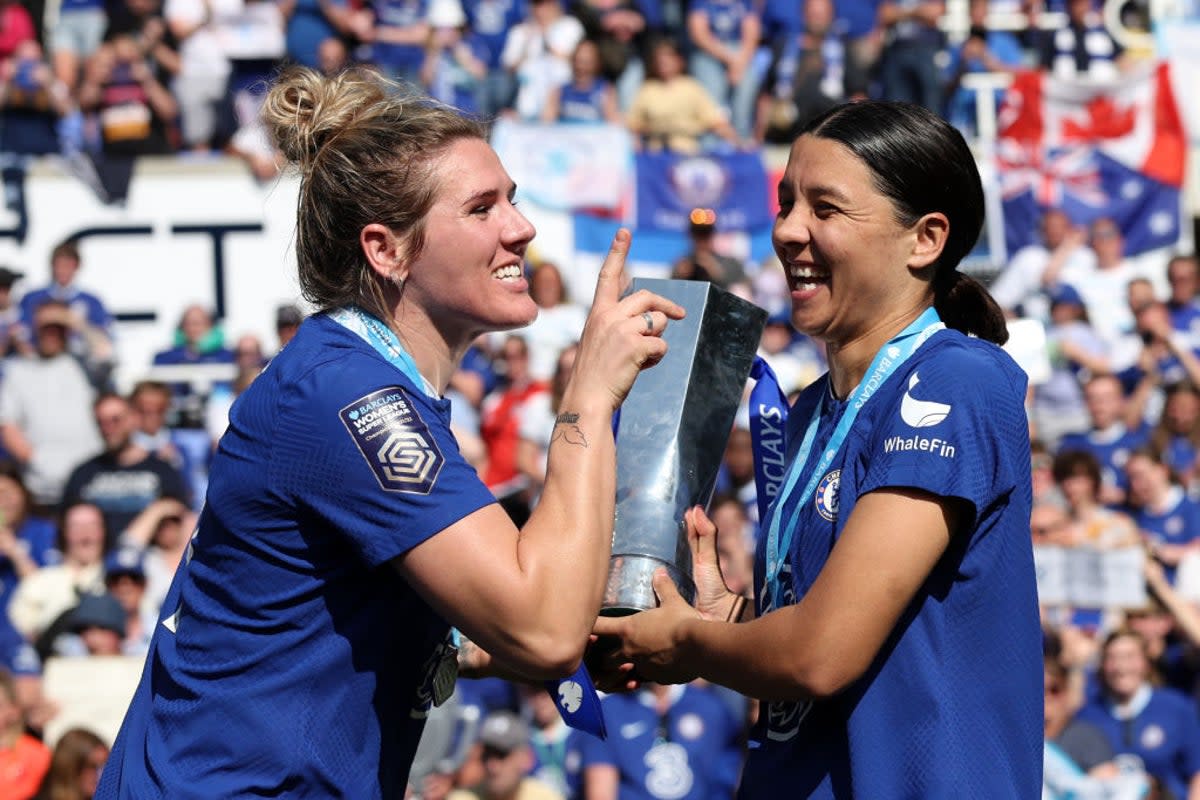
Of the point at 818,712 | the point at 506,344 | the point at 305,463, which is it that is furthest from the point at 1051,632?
the point at 305,463

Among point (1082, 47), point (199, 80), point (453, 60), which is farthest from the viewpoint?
point (1082, 47)

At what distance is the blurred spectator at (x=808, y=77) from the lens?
1309 centimetres

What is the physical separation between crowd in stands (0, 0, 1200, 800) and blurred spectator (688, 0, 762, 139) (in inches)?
0.9

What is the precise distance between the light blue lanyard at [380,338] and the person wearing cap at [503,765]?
417 cm

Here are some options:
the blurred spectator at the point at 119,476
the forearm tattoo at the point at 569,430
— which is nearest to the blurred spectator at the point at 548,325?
the blurred spectator at the point at 119,476

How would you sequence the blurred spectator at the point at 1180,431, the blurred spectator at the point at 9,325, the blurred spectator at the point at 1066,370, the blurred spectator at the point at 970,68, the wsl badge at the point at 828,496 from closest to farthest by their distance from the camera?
the wsl badge at the point at 828,496 → the blurred spectator at the point at 1180,431 → the blurred spectator at the point at 1066,370 → the blurred spectator at the point at 9,325 → the blurred spectator at the point at 970,68

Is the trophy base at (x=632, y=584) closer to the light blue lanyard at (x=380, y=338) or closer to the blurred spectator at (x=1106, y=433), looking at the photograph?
the light blue lanyard at (x=380, y=338)

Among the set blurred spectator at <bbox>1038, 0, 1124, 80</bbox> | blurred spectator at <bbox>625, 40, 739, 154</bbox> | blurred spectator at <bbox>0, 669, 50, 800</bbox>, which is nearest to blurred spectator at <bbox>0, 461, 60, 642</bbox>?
blurred spectator at <bbox>0, 669, 50, 800</bbox>

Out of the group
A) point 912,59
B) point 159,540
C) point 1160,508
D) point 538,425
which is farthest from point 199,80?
point 1160,508

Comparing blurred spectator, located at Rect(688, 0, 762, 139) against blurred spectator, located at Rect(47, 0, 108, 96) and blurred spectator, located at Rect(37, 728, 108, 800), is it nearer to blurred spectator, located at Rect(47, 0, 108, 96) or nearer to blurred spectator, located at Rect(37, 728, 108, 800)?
blurred spectator, located at Rect(47, 0, 108, 96)

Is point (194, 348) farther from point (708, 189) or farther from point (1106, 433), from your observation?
point (1106, 433)

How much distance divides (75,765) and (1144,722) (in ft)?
14.4

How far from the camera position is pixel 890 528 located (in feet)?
9.19

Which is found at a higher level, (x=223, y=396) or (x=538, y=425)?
(x=538, y=425)
